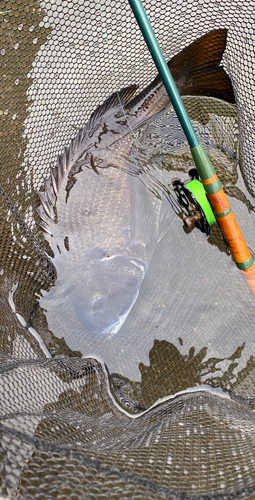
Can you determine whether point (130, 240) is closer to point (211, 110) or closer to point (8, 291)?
point (8, 291)

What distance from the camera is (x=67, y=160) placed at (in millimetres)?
1956

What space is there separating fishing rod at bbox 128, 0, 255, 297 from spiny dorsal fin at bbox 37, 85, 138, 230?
0.48 metres

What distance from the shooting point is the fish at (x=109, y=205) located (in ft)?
6.31

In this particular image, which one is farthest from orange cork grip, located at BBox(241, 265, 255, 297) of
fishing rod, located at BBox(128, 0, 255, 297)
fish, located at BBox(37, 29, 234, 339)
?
fish, located at BBox(37, 29, 234, 339)

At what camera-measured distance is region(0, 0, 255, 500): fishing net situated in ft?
5.87

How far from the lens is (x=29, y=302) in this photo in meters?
1.95

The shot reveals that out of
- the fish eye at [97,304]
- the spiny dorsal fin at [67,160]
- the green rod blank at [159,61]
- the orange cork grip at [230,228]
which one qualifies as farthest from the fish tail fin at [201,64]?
the fish eye at [97,304]

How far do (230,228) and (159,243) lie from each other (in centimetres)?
45

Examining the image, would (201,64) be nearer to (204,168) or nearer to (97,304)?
(204,168)

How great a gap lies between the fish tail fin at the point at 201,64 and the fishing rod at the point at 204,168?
0.40m

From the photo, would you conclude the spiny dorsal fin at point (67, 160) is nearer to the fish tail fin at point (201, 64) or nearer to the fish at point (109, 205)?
the fish at point (109, 205)

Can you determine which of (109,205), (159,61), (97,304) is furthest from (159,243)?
(159,61)

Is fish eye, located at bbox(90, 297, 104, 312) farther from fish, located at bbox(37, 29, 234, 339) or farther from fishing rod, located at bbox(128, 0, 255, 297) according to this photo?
fishing rod, located at bbox(128, 0, 255, 297)

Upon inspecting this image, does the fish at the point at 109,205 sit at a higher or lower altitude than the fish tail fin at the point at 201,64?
lower
